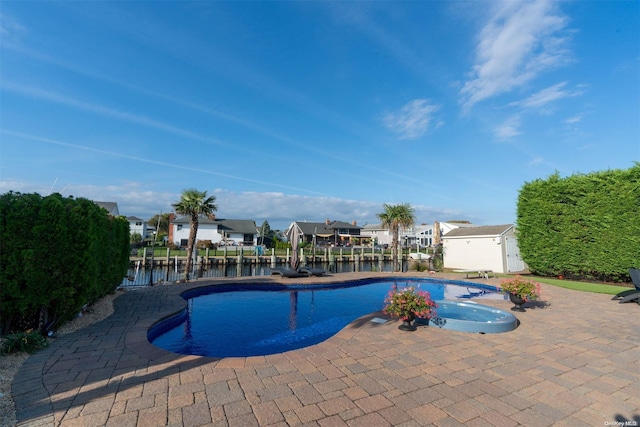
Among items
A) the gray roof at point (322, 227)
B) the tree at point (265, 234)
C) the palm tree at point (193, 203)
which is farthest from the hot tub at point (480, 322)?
the gray roof at point (322, 227)

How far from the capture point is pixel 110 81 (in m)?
11.1

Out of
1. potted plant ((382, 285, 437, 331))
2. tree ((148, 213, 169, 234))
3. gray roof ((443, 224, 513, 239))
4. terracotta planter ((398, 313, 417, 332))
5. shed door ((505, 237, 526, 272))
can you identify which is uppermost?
tree ((148, 213, 169, 234))

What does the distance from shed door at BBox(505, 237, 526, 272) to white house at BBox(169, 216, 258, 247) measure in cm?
3611

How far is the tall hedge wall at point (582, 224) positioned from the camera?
13.5 m

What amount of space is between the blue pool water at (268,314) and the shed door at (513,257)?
6832 millimetres

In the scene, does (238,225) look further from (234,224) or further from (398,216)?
(398,216)

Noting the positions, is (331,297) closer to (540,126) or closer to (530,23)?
(530,23)

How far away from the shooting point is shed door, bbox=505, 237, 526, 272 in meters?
19.4

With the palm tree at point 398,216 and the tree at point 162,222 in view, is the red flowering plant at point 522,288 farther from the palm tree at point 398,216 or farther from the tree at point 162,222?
the tree at point 162,222

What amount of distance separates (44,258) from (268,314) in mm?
6129

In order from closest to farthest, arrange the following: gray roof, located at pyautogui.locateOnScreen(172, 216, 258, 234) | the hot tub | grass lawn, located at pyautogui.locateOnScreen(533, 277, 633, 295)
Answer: the hot tub → grass lawn, located at pyautogui.locateOnScreen(533, 277, 633, 295) → gray roof, located at pyautogui.locateOnScreen(172, 216, 258, 234)

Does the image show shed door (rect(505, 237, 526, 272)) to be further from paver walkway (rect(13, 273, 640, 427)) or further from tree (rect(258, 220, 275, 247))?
tree (rect(258, 220, 275, 247))

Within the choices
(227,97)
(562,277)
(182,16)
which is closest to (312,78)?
(227,97)


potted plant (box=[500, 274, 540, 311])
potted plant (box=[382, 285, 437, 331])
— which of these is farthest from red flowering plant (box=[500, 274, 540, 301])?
potted plant (box=[382, 285, 437, 331])
